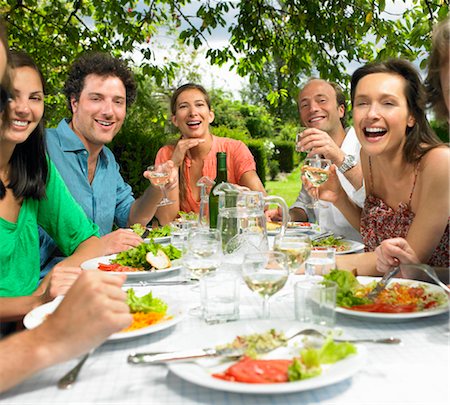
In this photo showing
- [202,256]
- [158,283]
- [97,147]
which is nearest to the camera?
[202,256]

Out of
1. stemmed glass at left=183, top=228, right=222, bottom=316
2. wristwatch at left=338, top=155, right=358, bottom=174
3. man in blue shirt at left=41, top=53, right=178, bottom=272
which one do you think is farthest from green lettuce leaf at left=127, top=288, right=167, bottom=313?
wristwatch at left=338, top=155, right=358, bottom=174

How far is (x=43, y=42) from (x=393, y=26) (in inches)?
170

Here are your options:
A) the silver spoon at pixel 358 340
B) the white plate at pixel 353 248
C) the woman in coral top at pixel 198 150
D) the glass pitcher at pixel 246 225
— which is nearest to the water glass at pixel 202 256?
the glass pitcher at pixel 246 225

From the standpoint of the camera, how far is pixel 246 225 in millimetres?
2312

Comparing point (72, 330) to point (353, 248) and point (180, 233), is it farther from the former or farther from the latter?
point (353, 248)

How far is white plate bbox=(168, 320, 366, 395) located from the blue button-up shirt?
2.27m

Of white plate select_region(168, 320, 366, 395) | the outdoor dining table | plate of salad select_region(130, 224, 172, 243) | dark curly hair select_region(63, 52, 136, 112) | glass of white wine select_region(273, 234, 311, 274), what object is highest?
dark curly hair select_region(63, 52, 136, 112)

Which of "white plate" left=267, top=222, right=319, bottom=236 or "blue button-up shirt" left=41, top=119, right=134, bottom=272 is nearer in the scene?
"white plate" left=267, top=222, right=319, bottom=236

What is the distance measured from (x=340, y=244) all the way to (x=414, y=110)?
730 millimetres

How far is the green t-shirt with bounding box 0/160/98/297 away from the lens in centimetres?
237

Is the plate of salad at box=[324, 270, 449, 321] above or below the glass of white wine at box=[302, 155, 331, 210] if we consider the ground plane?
below

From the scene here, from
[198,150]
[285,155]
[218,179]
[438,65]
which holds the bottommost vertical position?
[218,179]

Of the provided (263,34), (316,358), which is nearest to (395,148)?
(316,358)

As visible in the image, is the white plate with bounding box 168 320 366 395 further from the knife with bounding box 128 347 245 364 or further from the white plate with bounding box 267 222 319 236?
the white plate with bounding box 267 222 319 236
